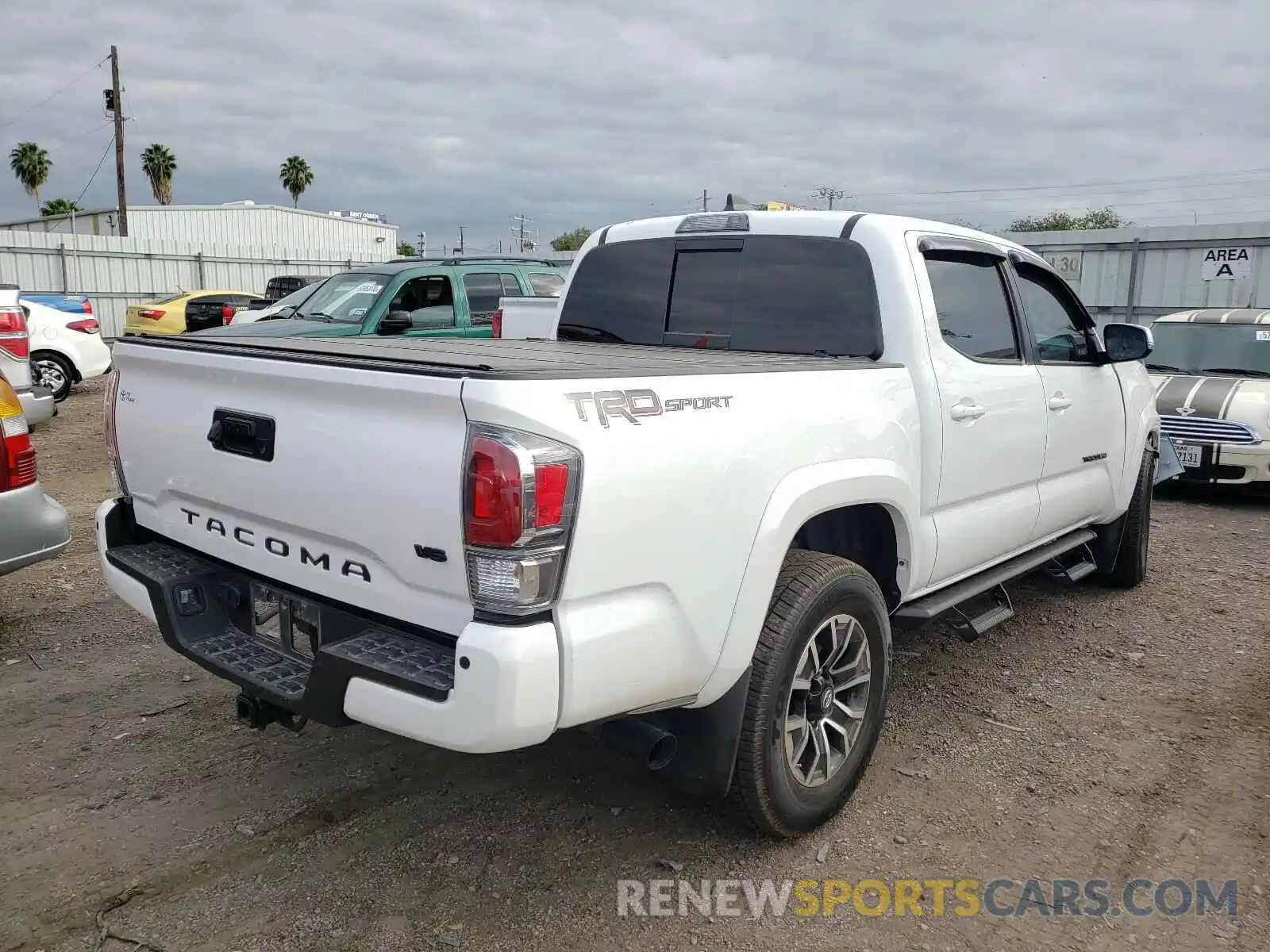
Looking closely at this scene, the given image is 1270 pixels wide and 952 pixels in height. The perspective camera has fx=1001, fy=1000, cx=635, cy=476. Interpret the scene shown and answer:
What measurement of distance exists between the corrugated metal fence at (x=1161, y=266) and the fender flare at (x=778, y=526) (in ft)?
46.1

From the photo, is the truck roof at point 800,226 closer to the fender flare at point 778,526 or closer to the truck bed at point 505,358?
the truck bed at point 505,358

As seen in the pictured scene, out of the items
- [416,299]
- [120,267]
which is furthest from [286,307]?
[120,267]

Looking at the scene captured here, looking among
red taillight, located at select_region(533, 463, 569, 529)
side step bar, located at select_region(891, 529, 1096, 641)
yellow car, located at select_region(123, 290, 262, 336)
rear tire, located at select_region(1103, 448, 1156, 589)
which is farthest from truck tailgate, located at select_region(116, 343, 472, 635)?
yellow car, located at select_region(123, 290, 262, 336)

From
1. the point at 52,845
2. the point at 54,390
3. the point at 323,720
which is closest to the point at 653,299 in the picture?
the point at 323,720

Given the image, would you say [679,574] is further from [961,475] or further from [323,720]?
[961,475]

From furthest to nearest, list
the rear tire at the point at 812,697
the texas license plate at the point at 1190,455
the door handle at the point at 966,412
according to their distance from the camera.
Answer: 1. the texas license plate at the point at 1190,455
2. the door handle at the point at 966,412
3. the rear tire at the point at 812,697

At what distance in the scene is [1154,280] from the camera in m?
15.4

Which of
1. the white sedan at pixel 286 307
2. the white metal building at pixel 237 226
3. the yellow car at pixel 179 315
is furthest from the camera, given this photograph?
the white metal building at pixel 237 226

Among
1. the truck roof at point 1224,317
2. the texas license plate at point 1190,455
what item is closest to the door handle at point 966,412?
the texas license plate at point 1190,455

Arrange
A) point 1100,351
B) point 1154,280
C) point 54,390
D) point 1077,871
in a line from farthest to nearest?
point 1154,280, point 54,390, point 1100,351, point 1077,871

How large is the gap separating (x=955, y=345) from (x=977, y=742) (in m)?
1.57

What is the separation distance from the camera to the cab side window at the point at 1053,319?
4645mm

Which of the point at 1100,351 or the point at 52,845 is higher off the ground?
the point at 1100,351

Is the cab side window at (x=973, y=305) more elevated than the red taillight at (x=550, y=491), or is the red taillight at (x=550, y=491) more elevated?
the cab side window at (x=973, y=305)
